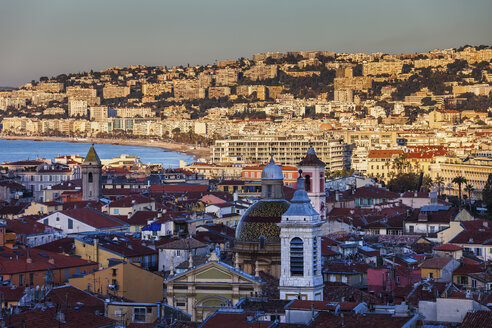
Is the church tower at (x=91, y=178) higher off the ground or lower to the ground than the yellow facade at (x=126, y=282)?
higher

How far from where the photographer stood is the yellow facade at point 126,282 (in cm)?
2292

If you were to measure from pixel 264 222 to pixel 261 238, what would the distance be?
245 mm

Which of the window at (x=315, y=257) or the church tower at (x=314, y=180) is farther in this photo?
the church tower at (x=314, y=180)

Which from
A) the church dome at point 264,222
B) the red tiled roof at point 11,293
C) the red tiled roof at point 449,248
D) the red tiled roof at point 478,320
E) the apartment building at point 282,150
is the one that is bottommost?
the red tiled roof at point 11,293

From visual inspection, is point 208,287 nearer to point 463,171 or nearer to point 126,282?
point 126,282

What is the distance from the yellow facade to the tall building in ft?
8.77

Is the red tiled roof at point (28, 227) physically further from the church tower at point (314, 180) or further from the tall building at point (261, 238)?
the tall building at point (261, 238)

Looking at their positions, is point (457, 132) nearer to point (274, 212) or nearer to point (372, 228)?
point (372, 228)

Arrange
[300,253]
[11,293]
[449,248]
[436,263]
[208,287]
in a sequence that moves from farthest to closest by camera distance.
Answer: [449,248] → [436,263] → [11,293] → [208,287] → [300,253]

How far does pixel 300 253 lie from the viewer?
1878 centimetres

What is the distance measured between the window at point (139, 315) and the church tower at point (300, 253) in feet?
6.46

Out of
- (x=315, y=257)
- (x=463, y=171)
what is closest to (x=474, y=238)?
(x=315, y=257)

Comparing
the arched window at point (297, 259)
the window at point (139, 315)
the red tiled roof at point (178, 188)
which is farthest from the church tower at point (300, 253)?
the red tiled roof at point (178, 188)

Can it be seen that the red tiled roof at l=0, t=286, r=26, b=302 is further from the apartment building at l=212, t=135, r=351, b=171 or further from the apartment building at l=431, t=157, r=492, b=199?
the apartment building at l=212, t=135, r=351, b=171
